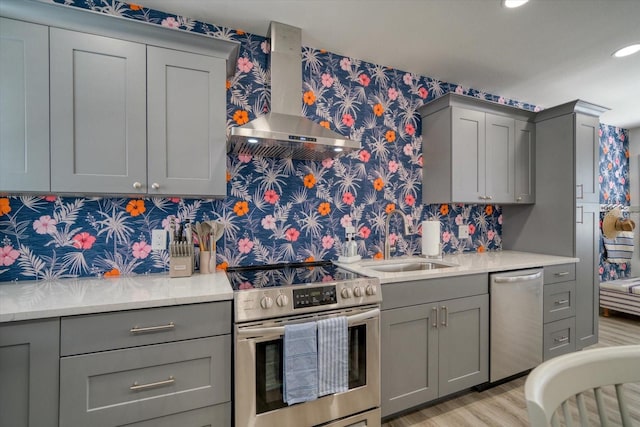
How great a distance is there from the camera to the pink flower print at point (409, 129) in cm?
276

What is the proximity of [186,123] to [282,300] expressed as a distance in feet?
3.56

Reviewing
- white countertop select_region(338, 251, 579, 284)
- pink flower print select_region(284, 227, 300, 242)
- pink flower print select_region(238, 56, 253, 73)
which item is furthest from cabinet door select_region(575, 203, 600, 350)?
pink flower print select_region(238, 56, 253, 73)

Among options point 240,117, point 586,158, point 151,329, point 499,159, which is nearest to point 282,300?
point 151,329

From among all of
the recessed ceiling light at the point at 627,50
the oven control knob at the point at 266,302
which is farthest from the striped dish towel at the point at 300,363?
the recessed ceiling light at the point at 627,50

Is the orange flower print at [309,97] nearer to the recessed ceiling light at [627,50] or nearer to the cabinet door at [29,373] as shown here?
the cabinet door at [29,373]

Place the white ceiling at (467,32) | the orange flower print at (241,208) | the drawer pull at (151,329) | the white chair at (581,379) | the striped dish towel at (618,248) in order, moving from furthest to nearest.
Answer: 1. the striped dish towel at (618,248)
2. the orange flower print at (241,208)
3. the white ceiling at (467,32)
4. the drawer pull at (151,329)
5. the white chair at (581,379)

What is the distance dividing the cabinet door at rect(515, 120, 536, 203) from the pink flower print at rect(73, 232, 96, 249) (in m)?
3.34

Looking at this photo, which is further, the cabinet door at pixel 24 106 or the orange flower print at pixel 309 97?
the orange flower print at pixel 309 97

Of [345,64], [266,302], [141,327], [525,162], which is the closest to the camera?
[141,327]

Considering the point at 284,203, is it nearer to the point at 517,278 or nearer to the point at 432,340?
the point at 432,340

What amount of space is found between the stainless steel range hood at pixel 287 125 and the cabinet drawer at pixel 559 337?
7.32ft

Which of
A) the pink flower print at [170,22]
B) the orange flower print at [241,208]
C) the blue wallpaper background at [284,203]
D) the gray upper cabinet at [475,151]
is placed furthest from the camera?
the gray upper cabinet at [475,151]

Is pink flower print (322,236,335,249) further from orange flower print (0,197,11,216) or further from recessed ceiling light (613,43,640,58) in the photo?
recessed ceiling light (613,43,640,58)

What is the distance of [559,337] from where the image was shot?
2658 mm
